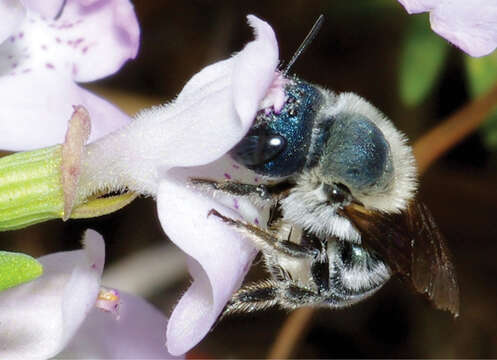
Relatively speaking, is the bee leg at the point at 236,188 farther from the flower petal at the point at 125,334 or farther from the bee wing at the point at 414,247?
the flower petal at the point at 125,334

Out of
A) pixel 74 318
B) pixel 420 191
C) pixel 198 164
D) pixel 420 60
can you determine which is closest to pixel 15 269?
pixel 74 318

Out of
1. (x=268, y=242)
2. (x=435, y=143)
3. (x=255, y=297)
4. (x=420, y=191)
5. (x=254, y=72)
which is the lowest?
(x=420, y=191)

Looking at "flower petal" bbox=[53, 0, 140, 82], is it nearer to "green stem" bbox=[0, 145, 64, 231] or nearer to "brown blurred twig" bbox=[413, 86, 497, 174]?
"green stem" bbox=[0, 145, 64, 231]

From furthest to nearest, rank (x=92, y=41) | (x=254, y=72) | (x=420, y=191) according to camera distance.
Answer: (x=420, y=191) → (x=92, y=41) → (x=254, y=72)

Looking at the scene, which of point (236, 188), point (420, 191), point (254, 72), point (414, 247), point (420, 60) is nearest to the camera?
point (254, 72)

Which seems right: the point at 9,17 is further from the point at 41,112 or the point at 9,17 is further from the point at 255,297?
the point at 255,297

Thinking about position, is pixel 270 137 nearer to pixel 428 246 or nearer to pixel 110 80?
pixel 428 246

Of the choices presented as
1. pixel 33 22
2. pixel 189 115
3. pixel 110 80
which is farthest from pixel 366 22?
pixel 189 115
